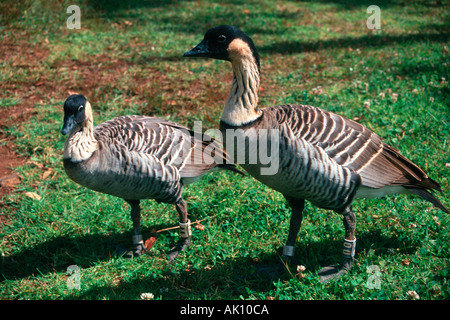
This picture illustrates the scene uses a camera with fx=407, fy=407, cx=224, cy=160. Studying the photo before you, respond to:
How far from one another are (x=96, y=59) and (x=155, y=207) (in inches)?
190

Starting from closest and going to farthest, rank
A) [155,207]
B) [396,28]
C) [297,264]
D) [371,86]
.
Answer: [297,264], [155,207], [371,86], [396,28]

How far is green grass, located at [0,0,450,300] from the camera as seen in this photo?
3777 millimetres

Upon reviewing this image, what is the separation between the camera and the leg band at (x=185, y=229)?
4195mm

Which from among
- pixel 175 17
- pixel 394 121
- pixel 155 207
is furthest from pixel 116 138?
pixel 175 17

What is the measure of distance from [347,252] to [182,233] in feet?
5.41

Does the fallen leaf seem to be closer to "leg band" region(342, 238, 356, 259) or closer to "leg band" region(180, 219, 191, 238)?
"leg band" region(180, 219, 191, 238)

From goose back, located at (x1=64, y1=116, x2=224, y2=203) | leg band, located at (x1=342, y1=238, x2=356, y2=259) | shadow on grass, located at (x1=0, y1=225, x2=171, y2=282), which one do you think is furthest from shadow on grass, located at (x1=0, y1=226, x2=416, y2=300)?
goose back, located at (x1=64, y1=116, x2=224, y2=203)

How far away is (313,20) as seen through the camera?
37.2ft

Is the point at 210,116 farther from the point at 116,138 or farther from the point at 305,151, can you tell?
the point at 305,151

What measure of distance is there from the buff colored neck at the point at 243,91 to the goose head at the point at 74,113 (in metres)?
1.32

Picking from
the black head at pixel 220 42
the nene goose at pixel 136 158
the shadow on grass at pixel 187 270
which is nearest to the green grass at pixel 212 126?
the shadow on grass at pixel 187 270

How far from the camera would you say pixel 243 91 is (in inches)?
136

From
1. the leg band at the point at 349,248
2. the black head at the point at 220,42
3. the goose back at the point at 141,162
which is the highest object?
the black head at the point at 220,42

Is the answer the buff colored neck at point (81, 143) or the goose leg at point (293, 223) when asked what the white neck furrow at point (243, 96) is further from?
the buff colored neck at point (81, 143)
